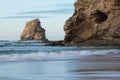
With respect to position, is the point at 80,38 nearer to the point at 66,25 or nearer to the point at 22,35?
the point at 66,25

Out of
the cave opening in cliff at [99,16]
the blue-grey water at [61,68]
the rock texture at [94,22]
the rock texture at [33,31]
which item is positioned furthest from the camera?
the rock texture at [33,31]

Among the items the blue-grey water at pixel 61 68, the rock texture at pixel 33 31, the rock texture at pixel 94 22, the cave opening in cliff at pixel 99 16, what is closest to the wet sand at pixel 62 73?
the blue-grey water at pixel 61 68

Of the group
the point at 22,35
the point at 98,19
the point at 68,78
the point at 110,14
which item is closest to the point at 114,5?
the point at 110,14

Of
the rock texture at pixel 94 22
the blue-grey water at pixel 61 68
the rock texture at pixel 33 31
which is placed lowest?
the rock texture at pixel 33 31

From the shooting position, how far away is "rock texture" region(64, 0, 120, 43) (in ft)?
201

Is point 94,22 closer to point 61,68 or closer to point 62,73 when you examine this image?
point 61,68

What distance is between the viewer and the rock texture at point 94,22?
61300mm

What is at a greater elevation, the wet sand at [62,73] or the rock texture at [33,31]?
the wet sand at [62,73]

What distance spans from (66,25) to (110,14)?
32.8 feet

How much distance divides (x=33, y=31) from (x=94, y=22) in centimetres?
6719

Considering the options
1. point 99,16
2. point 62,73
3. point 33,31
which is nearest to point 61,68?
point 62,73

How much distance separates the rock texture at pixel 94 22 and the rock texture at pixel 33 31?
53946mm

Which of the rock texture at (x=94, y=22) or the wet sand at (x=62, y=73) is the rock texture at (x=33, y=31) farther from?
the wet sand at (x=62, y=73)

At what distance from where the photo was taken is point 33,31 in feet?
441
